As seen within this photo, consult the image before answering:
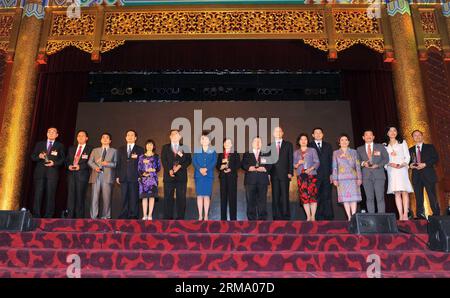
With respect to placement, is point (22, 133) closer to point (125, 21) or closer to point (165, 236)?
point (125, 21)

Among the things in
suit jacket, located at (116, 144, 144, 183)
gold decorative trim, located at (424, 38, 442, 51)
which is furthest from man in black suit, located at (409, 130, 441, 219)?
suit jacket, located at (116, 144, 144, 183)

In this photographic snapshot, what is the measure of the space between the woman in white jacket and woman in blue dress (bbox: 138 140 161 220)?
8.36 feet

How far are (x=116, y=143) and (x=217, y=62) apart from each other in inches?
81.7

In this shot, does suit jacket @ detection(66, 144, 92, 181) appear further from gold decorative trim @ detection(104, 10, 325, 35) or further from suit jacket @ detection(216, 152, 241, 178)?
gold decorative trim @ detection(104, 10, 325, 35)

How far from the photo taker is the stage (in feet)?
9.71

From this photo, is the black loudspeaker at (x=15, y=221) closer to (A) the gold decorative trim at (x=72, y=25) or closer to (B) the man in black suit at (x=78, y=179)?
(B) the man in black suit at (x=78, y=179)

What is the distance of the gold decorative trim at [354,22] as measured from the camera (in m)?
5.71

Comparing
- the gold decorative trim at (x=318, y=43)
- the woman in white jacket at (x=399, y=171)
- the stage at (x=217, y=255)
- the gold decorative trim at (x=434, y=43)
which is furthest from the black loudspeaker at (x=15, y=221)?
the gold decorative trim at (x=434, y=43)

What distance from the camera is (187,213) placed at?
253 inches

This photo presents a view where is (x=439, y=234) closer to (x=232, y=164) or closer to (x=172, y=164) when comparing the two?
(x=232, y=164)

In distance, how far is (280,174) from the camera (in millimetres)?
4637

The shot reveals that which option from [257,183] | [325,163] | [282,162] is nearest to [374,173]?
[325,163]

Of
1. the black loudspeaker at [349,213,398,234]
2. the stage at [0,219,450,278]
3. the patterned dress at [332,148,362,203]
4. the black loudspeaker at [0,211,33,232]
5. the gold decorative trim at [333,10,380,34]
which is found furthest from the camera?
the gold decorative trim at [333,10,380,34]
